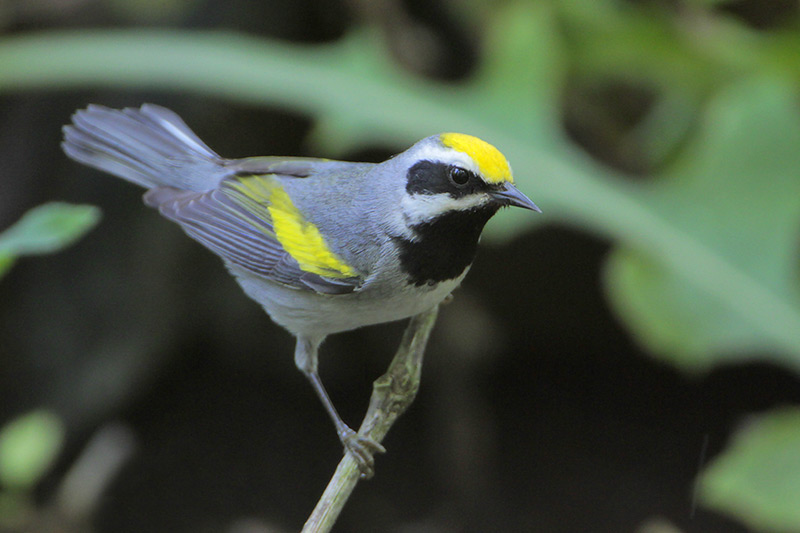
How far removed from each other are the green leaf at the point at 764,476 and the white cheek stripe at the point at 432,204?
1955 mm

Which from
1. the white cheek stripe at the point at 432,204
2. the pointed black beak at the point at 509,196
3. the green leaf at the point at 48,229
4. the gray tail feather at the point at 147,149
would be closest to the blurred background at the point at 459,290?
the gray tail feather at the point at 147,149

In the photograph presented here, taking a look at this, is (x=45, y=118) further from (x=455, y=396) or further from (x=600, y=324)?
(x=600, y=324)

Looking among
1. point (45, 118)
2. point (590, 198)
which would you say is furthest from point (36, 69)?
point (590, 198)

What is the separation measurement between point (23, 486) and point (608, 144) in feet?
11.2

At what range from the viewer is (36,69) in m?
4.21

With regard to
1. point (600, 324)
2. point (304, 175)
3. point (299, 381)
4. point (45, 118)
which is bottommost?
point (299, 381)

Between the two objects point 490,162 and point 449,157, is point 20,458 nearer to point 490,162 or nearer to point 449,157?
point 449,157

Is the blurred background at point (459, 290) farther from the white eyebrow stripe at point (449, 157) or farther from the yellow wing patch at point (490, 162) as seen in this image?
the yellow wing patch at point (490, 162)

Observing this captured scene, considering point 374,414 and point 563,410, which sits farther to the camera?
point 563,410

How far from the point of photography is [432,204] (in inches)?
93.0

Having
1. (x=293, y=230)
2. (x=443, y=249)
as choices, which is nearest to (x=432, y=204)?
(x=443, y=249)

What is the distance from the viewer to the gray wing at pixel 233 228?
283 centimetres

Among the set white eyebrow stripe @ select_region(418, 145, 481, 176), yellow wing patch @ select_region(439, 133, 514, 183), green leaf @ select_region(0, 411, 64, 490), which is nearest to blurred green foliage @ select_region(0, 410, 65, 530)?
green leaf @ select_region(0, 411, 64, 490)

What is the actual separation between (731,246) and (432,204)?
2169mm
